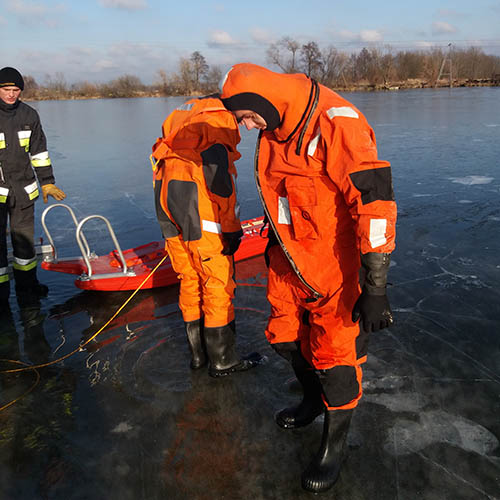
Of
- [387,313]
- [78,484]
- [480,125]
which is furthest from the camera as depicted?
[480,125]

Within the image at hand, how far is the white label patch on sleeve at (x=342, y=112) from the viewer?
1.89 meters

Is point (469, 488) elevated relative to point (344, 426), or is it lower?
lower

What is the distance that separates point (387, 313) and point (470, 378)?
1406mm

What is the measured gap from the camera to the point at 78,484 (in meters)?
2.29

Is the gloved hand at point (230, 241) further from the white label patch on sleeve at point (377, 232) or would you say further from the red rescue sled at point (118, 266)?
the red rescue sled at point (118, 266)

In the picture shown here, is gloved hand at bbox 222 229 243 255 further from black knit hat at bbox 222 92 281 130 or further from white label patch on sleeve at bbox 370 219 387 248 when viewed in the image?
white label patch on sleeve at bbox 370 219 387 248

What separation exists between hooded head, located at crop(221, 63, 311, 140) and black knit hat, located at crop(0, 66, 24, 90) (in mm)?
3121

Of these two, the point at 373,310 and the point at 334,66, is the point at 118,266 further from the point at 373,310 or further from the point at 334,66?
the point at 334,66

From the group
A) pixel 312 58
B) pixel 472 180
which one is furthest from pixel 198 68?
pixel 472 180

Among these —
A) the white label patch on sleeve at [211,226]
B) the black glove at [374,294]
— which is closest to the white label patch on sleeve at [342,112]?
the black glove at [374,294]

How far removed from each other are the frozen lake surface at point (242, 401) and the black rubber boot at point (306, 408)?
0.07 metres

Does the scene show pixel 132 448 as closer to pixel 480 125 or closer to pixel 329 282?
pixel 329 282

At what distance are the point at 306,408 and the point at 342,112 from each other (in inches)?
64.8

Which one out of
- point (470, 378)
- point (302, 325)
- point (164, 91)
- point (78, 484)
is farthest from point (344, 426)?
point (164, 91)
